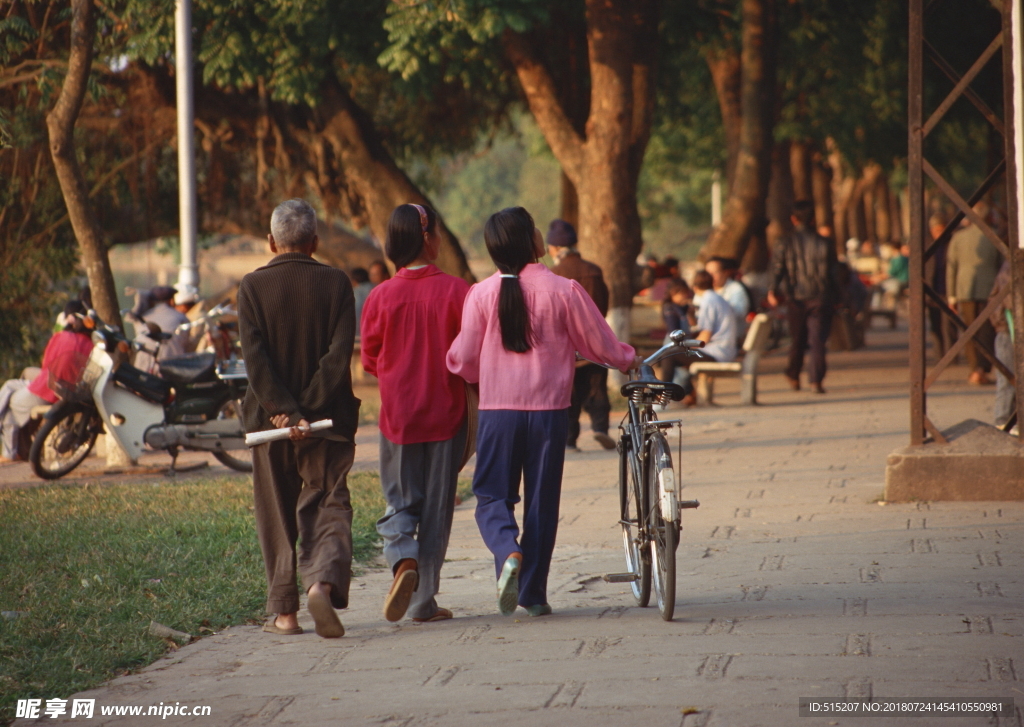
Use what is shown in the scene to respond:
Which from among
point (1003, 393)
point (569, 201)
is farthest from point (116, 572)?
point (569, 201)

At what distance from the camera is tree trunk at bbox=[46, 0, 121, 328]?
11.0 meters

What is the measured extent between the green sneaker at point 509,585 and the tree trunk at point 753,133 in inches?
530

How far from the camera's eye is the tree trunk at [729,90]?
67.4ft

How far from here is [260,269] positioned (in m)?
5.41

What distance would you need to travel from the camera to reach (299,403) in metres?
5.38

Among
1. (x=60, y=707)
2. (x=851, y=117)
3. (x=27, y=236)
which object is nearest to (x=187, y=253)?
(x=27, y=236)

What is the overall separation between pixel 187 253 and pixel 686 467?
17.9 feet

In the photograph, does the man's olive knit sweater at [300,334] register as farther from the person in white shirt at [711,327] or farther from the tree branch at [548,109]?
the tree branch at [548,109]

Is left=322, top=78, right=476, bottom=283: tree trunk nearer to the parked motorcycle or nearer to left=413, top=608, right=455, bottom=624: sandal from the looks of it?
the parked motorcycle

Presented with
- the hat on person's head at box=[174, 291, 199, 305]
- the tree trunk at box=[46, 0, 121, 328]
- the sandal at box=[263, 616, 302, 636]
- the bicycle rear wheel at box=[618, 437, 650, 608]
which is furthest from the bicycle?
the hat on person's head at box=[174, 291, 199, 305]

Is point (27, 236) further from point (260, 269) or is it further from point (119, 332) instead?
point (260, 269)

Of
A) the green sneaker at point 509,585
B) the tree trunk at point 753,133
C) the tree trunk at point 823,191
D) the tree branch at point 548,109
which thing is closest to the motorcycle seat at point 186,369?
the green sneaker at point 509,585

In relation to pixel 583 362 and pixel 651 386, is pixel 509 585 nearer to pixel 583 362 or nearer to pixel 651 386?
pixel 651 386

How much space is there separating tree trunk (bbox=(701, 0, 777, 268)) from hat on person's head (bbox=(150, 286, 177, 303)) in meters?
8.64
